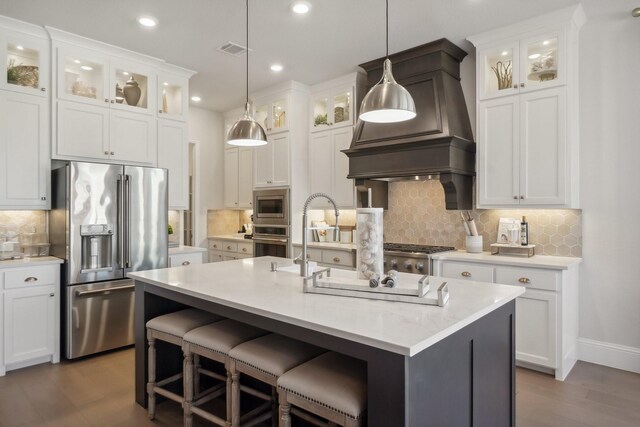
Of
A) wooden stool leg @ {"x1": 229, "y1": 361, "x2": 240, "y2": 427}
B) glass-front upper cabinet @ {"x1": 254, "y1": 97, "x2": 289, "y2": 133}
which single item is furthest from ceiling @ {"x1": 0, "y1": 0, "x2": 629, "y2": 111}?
wooden stool leg @ {"x1": 229, "y1": 361, "x2": 240, "y2": 427}

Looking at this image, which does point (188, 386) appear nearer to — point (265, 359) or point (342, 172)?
point (265, 359)

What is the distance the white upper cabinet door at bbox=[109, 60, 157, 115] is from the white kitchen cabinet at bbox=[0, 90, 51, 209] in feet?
2.10

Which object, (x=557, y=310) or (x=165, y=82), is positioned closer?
(x=557, y=310)

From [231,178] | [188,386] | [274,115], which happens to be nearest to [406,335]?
[188,386]

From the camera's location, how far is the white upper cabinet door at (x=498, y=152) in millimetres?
3469

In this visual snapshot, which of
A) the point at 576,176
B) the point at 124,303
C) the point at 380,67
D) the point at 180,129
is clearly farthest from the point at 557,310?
the point at 180,129

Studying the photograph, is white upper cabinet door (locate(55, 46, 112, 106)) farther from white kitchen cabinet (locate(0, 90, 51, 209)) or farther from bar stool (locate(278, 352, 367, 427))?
bar stool (locate(278, 352, 367, 427))

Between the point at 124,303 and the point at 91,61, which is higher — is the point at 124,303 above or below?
below

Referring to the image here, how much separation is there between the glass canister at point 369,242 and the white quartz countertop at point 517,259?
1730mm

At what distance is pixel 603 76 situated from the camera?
10.9 ft

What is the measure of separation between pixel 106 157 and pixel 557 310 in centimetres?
418

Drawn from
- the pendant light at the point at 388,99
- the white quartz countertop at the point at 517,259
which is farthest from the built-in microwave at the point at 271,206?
the pendant light at the point at 388,99

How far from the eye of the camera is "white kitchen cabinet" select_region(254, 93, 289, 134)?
509 cm

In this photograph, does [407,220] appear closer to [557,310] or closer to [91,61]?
[557,310]
